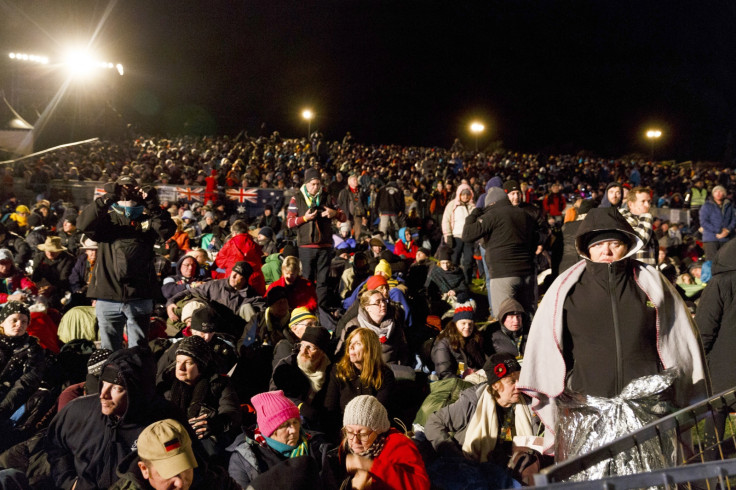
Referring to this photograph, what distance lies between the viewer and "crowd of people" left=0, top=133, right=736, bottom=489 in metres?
2.85

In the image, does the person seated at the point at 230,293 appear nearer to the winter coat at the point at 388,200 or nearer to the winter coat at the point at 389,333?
the winter coat at the point at 389,333

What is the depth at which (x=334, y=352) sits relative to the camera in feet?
17.8

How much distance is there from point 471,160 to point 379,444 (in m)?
30.6

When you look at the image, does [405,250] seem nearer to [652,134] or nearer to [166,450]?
[166,450]

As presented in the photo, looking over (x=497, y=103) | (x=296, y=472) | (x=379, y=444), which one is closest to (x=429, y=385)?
(x=379, y=444)

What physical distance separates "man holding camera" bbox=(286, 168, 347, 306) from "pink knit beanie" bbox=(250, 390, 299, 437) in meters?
3.61

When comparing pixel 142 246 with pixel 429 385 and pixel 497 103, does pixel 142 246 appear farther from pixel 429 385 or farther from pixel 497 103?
pixel 497 103

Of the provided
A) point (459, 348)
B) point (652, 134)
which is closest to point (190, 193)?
point (459, 348)

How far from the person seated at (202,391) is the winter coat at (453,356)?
2.11 metres

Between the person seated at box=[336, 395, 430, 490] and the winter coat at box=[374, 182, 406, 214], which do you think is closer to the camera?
the person seated at box=[336, 395, 430, 490]

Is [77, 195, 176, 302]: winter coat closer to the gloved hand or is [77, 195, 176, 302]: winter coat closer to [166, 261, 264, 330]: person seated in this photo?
the gloved hand

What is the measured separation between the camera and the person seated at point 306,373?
481 centimetres

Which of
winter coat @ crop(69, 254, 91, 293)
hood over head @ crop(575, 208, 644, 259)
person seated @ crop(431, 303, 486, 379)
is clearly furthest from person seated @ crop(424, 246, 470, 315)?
hood over head @ crop(575, 208, 644, 259)

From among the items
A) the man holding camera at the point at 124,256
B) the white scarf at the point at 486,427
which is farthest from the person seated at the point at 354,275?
the white scarf at the point at 486,427
